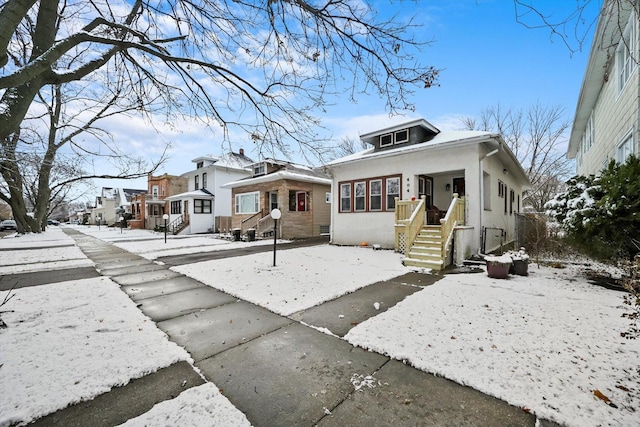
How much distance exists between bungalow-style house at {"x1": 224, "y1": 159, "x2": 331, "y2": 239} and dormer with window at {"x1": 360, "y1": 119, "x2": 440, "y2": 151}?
15.2ft

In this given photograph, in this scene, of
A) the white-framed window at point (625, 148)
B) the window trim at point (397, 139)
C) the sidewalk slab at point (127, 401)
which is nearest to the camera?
the sidewalk slab at point (127, 401)

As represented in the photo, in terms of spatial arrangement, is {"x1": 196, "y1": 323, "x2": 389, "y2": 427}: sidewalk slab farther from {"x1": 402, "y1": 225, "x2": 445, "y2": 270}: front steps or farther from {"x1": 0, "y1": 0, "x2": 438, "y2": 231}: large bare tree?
{"x1": 402, "y1": 225, "x2": 445, "y2": 270}: front steps

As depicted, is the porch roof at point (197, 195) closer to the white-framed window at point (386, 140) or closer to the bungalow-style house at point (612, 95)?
the white-framed window at point (386, 140)

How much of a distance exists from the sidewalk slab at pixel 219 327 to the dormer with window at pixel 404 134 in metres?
10.1

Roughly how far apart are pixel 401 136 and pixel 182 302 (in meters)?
10.9

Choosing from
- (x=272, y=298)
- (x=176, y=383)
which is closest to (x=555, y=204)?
(x=272, y=298)

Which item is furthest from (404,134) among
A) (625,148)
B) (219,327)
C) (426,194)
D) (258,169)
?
(258,169)

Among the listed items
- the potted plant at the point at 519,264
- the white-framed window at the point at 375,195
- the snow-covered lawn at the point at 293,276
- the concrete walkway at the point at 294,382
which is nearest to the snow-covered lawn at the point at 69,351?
the concrete walkway at the point at 294,382

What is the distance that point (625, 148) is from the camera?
6848 mm

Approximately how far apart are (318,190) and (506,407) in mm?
16534

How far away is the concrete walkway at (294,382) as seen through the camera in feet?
6.42

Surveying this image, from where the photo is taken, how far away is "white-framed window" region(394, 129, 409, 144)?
11.5 metres

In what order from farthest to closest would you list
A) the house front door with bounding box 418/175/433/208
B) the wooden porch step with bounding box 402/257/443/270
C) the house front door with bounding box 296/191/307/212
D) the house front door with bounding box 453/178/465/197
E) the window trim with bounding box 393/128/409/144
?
the house front door with bounding box 296/191/307/212 → the house front door with bounding box 453/178/465/197 → the window trim with bounding box 393/128/409/144 → the house front door with bounding box 418/175/433/208 → the wooden porch step with bounding box 402/257/443/270

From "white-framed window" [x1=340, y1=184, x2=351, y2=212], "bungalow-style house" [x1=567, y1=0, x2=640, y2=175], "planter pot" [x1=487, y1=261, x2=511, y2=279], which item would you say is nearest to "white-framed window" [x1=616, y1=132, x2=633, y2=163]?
"bungalow-style house" [x1=567, y1=0, x2=640, y2=175]
